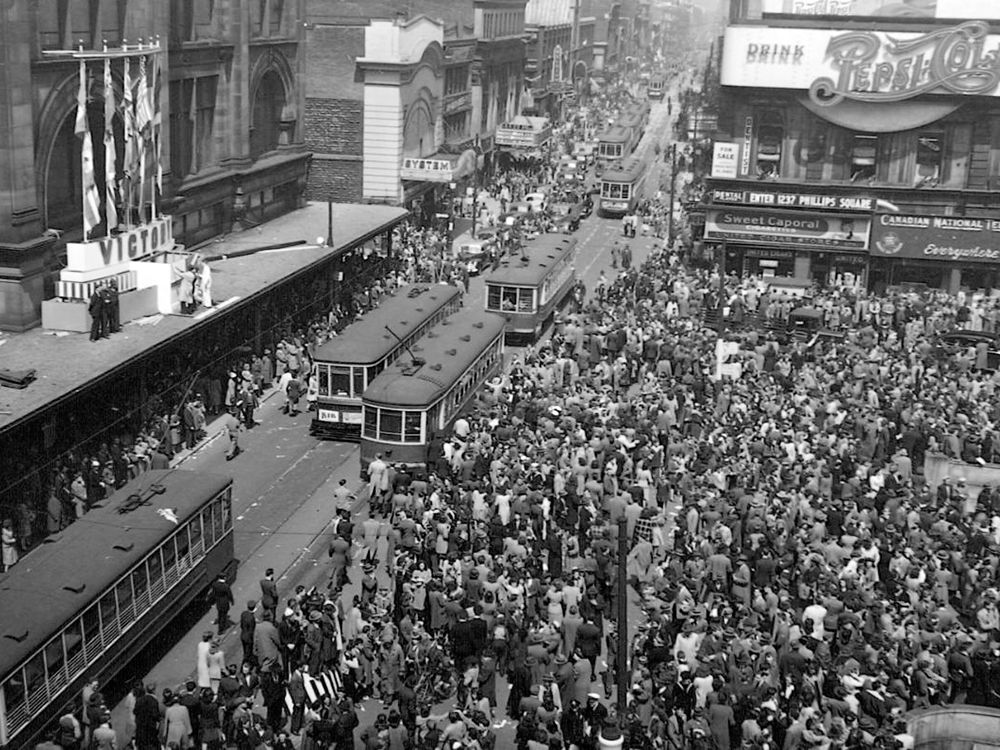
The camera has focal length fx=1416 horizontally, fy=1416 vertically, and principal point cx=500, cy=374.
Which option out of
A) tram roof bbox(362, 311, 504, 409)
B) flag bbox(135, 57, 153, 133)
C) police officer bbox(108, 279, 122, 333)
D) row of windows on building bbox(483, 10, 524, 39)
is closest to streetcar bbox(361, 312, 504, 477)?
tram roof bbox(362, 311, 504, 409)

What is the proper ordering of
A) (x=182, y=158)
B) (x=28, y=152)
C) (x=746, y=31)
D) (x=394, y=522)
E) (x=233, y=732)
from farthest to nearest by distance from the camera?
1. (x=746, y=31)
2. (x=182, y=158)
3. (x=28, y=152)
4. (x=394, y=522)
5. (x=233, y=732)

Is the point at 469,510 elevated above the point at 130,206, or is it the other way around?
the point at 130,206

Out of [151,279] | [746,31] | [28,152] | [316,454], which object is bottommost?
[316,454]

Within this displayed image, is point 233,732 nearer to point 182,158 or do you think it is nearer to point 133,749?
point 133,749

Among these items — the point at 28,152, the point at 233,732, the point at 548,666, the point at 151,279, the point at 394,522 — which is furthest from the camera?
the point at 151,279

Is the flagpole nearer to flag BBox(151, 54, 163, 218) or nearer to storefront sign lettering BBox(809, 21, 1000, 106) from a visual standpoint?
flag BBox(151, 54, 163, 218)

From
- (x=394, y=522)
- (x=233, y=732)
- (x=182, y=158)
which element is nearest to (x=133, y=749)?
(x=233, y=732)

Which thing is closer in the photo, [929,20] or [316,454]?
[316,454]
